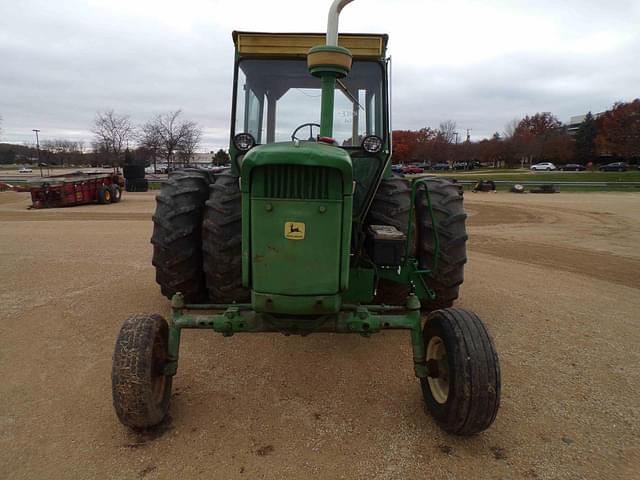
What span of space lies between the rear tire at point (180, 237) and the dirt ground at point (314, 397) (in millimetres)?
568

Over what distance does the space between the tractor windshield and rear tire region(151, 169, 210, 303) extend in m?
0.70

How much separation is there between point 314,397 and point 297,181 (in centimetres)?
152

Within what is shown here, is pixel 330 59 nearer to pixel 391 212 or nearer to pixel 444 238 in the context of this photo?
pixel 391 212

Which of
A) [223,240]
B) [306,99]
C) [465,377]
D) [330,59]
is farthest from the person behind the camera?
[306,99]

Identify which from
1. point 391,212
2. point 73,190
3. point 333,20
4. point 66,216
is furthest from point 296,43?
point 73,190

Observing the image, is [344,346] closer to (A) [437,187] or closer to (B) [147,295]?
(A) [437,187]

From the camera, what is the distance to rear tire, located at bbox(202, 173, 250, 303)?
3420 millimetres

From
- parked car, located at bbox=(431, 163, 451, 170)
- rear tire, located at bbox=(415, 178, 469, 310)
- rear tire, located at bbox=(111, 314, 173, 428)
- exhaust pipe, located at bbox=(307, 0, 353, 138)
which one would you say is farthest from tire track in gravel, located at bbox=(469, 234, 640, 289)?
parked car, located at bbox=(431, 163, 451, 170)

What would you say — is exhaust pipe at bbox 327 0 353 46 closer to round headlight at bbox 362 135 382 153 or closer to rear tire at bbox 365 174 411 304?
round headlight at bbox 362 135 382 153

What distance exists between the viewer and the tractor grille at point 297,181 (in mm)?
2555

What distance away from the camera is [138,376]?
2.48 m

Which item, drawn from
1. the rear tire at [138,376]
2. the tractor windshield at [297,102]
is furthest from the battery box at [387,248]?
the rear tire at [138,376]

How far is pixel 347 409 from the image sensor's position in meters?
2.94

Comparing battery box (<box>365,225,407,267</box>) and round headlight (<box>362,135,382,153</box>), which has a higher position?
round headlight (<box>362,135,382,153</box>)
